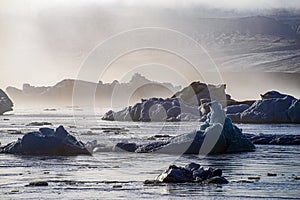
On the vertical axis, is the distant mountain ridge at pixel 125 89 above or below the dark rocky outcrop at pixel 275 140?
above

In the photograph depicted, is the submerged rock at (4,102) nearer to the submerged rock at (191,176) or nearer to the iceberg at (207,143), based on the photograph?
the iceberg at (207,143)

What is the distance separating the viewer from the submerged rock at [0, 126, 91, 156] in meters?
43.2

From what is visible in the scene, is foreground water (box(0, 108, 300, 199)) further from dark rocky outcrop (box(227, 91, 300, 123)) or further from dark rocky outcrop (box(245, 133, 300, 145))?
dark rocky outcrop (box(227, 91, 300, 123))

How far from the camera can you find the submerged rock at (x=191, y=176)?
97.6ft

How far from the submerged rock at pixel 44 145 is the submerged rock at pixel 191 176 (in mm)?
13642

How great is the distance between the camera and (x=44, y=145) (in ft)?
142

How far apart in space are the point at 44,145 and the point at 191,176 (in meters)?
15.0

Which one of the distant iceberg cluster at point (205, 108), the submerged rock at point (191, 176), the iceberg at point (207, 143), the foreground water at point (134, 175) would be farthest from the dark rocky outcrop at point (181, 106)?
the submerged rock at point (191, 176)

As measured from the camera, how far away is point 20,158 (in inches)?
1587

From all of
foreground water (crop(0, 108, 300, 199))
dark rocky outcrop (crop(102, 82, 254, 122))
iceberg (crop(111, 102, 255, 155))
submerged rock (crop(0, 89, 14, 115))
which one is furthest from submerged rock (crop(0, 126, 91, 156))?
submerged rock (crop(0, 89, 14, 115))

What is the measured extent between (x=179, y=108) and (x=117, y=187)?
220 ft

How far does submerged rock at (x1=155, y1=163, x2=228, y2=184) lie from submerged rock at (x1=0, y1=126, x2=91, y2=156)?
13642 mm

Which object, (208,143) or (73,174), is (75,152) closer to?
(208,143)

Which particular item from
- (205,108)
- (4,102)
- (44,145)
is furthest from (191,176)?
(4,102)
